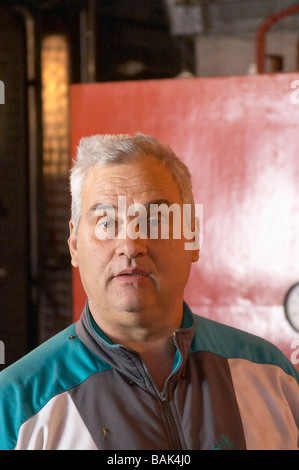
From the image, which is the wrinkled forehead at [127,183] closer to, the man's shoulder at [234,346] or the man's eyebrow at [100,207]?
the man's eyebrow at [100,207]

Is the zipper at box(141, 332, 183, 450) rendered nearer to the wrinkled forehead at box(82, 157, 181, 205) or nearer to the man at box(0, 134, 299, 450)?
the man at box(0, 134, 299, 450)

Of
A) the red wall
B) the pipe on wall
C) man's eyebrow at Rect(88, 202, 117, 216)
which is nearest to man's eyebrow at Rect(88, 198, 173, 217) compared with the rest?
man's eyebrow at Rect(88, 202, 117, 216)

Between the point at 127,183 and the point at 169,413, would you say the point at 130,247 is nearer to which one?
the point at 127,183

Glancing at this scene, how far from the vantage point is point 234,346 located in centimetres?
A: 149

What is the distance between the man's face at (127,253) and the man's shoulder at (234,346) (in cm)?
14

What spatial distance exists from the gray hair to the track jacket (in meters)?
0.30

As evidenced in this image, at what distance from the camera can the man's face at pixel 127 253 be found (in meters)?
1.29

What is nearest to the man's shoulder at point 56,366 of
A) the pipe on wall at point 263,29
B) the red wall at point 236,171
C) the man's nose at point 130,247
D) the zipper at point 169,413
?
the zipper at point 169,413

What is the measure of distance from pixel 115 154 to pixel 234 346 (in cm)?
54

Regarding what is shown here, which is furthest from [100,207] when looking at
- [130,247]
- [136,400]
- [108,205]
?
[136,400]

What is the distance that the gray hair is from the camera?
1352 millimetres
